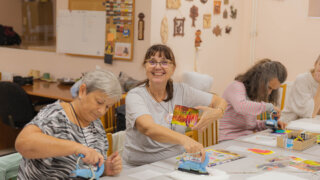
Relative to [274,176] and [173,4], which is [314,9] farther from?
[274,176]

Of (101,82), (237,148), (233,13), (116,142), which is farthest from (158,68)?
(233,13)

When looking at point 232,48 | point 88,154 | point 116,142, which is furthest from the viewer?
point 232,48

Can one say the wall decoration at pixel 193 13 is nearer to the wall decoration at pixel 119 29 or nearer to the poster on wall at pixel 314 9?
the wall decoration at pixel 119 29

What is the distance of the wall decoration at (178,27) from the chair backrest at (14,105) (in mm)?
1634

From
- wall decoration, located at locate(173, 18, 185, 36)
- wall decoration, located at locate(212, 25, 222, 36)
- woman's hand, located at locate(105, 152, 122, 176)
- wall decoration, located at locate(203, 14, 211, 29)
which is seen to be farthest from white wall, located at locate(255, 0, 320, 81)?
woman's hand, located at locate(105, 152, 122, 176)

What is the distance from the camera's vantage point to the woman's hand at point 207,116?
233 centimetres

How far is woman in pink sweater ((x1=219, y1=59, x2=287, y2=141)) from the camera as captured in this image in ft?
9.46

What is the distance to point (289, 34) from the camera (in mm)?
5277

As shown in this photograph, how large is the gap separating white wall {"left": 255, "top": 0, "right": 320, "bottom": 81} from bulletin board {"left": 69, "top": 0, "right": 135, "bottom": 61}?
211 cm

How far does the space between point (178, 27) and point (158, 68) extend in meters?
2.12

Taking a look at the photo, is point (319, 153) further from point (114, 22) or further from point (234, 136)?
point (114, 22)

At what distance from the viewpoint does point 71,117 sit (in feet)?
5.56

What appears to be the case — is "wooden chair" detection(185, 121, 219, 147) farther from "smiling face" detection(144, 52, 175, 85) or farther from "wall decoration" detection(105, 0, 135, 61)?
"wall decoration" detection(105, 0, 135, 61)

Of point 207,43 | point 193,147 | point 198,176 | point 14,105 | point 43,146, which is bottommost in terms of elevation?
point 14,105
